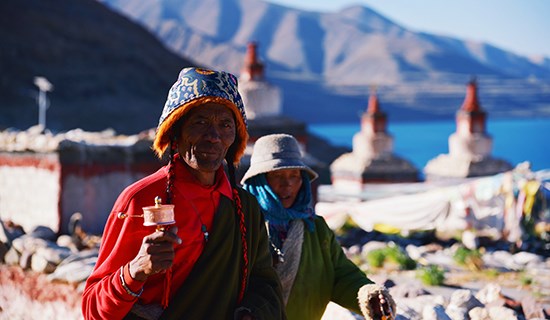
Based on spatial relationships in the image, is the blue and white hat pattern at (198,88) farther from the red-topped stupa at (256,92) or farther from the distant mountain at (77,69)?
the distant mountain at (77,69)

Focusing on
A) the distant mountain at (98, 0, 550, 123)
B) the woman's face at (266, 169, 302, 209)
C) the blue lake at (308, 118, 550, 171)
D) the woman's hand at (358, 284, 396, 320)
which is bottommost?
the woman's hand at (358, 284, 396, 320)

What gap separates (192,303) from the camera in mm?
2182

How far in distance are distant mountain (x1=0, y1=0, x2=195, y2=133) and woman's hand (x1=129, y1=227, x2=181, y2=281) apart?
120 ft

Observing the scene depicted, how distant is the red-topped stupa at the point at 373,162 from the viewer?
1370 cm

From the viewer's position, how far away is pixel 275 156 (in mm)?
3172

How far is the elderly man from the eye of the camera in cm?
211

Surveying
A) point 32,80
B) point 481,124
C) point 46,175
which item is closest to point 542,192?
point 481,124

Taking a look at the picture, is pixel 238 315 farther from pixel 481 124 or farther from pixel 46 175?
pixel 481 124

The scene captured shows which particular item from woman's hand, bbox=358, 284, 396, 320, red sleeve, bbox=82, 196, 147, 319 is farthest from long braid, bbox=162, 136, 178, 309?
woman's hand, bbox=358, 284, 396, 320

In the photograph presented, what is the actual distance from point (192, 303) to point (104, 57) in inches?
1980

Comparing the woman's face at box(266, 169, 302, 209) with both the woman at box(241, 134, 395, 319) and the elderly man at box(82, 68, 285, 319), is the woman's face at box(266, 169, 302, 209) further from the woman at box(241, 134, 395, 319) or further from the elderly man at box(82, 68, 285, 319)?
the elderly man at box(82, 68, 285, 319)

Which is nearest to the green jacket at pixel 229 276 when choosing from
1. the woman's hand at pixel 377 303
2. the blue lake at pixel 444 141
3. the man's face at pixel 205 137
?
the man's face at pixel 205 137

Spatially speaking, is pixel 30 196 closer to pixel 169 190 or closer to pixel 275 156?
pixel 275 156

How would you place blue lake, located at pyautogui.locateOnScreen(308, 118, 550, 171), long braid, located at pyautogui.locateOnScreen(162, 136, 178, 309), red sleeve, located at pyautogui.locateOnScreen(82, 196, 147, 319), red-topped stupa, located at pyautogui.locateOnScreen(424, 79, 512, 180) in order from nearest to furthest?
1. red sleeve, located at pyautogui.locateOnScreen(82, 196, 147, 319)
2. long braid, located at pyautogui.locateOnScreen(162, 136, 178, 309)
3. red-topped stupa, located at pyautogui.locateOnScreen(424, 79, 512, 180)
4. blue lake, located at pyautogui.locateOnScreen(308, 118, 550, 171)
